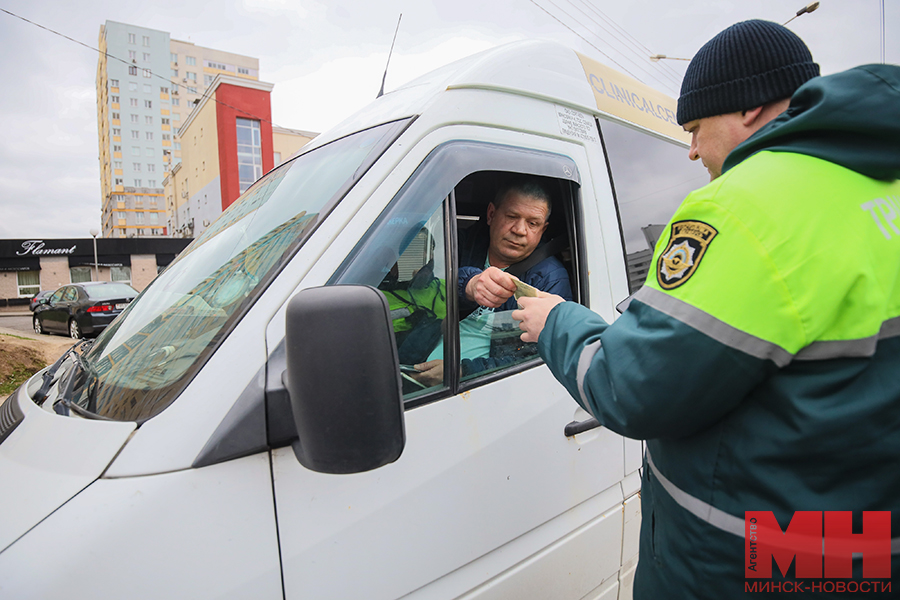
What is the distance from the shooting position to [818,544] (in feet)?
2.81

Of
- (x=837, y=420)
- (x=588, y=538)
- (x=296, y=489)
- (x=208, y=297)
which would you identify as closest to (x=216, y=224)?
(x=208, y=297)

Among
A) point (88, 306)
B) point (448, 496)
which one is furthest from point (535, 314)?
point (88, 306)

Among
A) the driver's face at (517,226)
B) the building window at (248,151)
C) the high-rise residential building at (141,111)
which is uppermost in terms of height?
the high-rise residential building at (141,111)

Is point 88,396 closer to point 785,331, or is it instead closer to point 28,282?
point 785,331

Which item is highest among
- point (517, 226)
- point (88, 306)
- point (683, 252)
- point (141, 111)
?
point (141, 111)

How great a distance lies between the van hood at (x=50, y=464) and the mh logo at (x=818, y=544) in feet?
4.05

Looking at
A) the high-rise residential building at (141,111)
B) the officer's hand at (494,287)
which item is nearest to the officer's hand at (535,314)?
the officer's hand at (494,287)

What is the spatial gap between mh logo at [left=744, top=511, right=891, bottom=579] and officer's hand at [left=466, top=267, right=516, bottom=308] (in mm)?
847

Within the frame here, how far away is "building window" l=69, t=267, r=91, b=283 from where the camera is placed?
29672mm

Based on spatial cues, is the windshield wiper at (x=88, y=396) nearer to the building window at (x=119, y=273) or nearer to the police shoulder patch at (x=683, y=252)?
the police shoulder patch at (x=683, y=252)

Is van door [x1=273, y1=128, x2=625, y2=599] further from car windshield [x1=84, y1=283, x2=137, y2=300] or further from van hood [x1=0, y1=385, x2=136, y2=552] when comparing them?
car windshield [x1=84, y1=283, x2=137, y2=300]

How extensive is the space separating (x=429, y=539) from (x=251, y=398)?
1.94 feet

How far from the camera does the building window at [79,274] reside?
29.7 meters

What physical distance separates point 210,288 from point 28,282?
36852 mm
